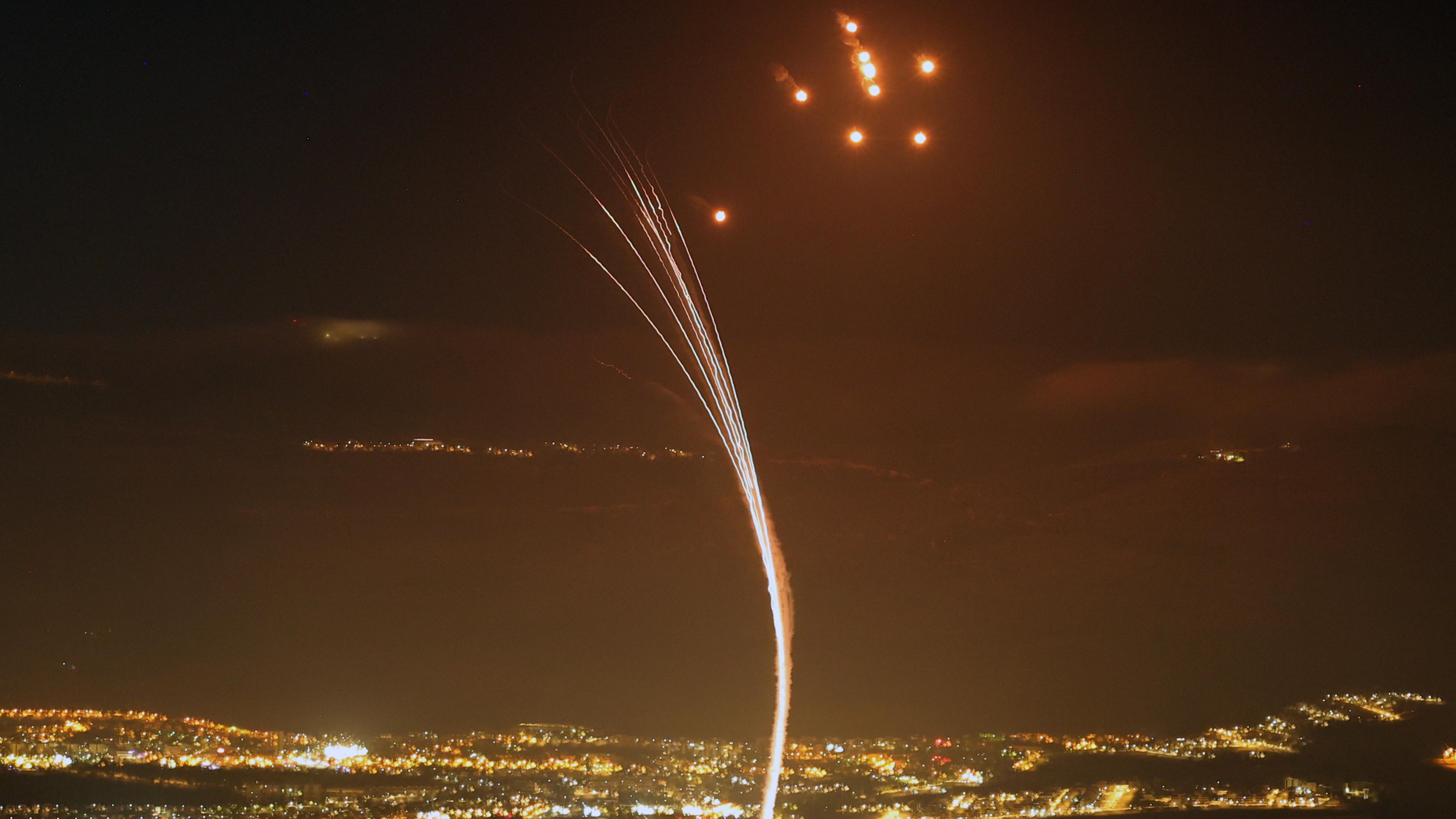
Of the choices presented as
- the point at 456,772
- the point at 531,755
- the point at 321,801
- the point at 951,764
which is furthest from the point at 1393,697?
the point at 321,801

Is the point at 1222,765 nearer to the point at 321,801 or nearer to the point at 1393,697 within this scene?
the point at 1393,697

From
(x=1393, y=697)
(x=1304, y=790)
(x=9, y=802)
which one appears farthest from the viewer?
(x=1393, y=697)

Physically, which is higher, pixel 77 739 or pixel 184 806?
pixel 77 739

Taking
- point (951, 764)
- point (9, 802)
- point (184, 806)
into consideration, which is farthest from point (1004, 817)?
point (9, 802)

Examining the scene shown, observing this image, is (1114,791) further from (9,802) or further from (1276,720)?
(9,802)

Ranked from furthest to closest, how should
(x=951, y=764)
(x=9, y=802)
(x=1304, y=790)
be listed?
1. (x=951, y=764)
2. (x=1304, y=790)
3. (x=9, y=802)

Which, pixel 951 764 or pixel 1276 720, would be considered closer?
pixel 951 764
